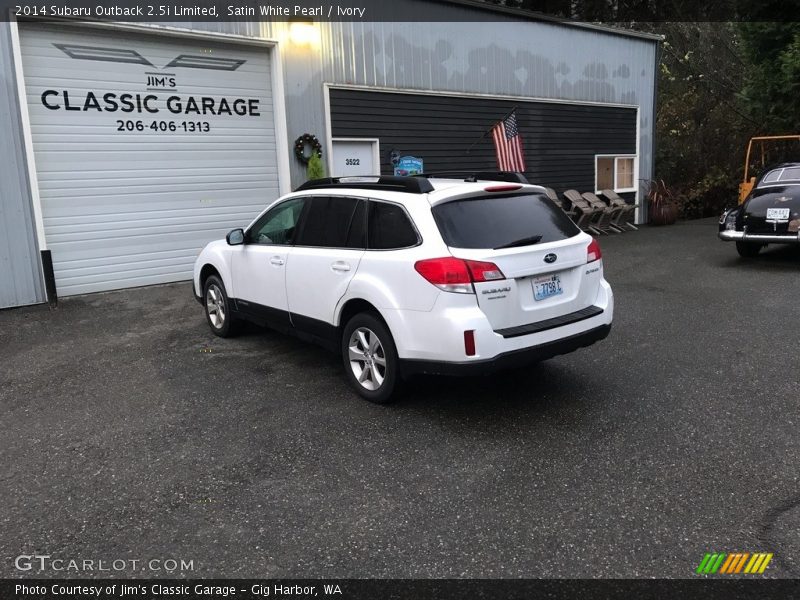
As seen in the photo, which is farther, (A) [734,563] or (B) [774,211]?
(B) [774,211]

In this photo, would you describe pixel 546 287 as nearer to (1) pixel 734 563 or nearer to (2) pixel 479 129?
(1) pixel 734 563

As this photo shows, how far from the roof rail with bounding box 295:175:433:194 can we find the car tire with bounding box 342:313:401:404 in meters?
0.97

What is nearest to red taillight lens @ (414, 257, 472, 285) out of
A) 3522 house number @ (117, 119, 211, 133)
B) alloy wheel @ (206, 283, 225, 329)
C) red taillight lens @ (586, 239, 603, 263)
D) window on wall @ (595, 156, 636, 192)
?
red taillight lens @ (586, 239, 603, 263)

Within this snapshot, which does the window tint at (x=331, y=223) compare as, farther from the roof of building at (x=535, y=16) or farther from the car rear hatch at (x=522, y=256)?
the roof of building at (x=535, y=16)

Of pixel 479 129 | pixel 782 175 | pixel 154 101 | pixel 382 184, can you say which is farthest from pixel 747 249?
pixel 154 101

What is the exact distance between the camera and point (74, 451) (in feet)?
13.9

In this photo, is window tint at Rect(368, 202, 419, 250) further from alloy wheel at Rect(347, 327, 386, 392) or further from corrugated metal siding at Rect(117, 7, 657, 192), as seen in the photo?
corrugated metal siding at Rect(117, 7, 657, 192)

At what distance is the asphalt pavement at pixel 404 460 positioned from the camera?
10.0 feet

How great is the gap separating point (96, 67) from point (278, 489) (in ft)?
26.0

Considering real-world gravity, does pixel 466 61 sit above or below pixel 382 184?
above

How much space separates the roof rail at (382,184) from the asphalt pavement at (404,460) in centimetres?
157

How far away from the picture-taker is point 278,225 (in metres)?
5.98
